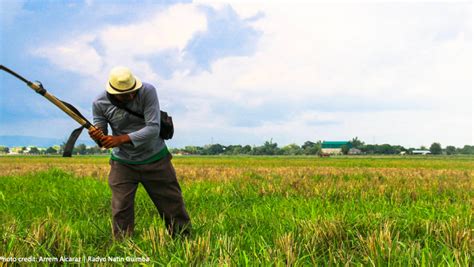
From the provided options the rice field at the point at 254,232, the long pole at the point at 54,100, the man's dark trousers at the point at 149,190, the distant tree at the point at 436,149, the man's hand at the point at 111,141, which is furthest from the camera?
the distant tree at the point at 436,149

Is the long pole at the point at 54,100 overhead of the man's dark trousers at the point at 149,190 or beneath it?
overhead

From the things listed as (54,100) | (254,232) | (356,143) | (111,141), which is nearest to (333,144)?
(356,143)

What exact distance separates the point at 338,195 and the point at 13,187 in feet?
24.2

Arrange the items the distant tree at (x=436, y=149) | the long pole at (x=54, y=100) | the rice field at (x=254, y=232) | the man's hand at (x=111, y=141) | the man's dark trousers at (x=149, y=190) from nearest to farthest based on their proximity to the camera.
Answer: the rice field at (x=254, y=232) → the long pole at (x=54, y=100) → the man's hand at (x=111, y=141) → the man's dark trousers at (x=149, y=190) → the distant tree at (x=436, y=149)

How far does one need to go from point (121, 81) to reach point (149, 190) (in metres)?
1.31

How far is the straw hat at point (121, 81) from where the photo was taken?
404 centimetres

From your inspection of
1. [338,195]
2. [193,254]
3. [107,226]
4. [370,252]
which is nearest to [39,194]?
[107,226]

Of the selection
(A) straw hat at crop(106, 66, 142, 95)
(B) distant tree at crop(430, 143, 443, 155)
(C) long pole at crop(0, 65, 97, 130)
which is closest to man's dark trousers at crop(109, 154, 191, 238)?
(C) long pole at crop(0, 65, 97, 130)

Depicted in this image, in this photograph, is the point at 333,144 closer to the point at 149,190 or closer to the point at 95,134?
the point at 149,190

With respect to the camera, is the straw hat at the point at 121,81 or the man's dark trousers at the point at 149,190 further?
the man's dark trousers at the point at 149,190

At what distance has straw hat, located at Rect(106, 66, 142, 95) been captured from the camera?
4.04 metres

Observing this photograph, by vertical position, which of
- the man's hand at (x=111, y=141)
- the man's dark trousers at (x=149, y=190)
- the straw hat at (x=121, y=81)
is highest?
the straw hat at (x=121, y=81)

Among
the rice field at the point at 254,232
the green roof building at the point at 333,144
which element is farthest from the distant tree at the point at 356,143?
the rice field at the point at 254,232

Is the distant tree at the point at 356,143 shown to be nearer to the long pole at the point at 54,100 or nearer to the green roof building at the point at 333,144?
the green roof building at the point at 333,144
